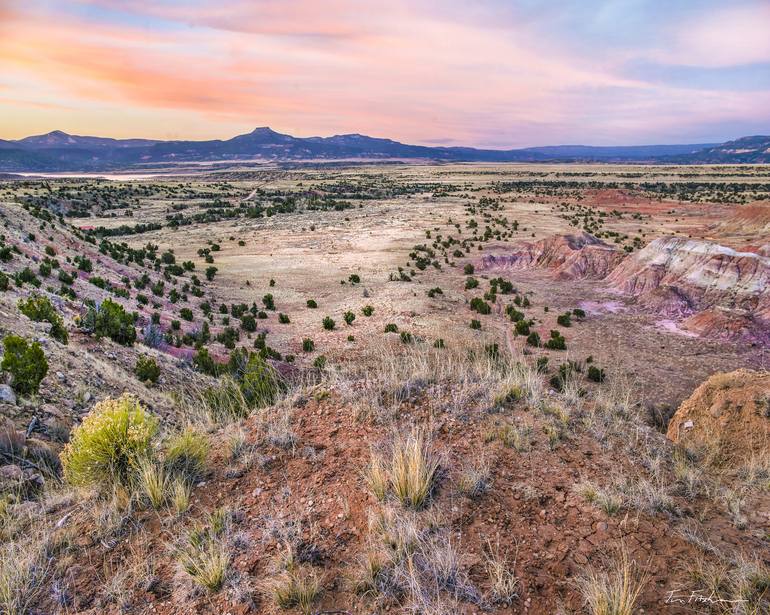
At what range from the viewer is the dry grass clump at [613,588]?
9.84ft

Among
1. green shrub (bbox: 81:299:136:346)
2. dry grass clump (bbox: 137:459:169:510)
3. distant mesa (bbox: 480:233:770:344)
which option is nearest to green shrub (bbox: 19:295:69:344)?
green shrub (bbox: 81:299:136:346)

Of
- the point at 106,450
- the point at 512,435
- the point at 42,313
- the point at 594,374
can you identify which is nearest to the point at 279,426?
the point at 106,450

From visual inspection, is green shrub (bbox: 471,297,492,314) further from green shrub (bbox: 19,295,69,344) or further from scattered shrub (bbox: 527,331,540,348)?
green shrub (bbox: 19,295,69,344)

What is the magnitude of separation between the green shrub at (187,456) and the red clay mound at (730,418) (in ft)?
24.2

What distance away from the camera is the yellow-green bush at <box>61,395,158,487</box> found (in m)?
4.58

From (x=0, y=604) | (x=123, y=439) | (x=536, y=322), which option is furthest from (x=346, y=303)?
(x=0, y=604)

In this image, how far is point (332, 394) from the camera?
6332 millimetres

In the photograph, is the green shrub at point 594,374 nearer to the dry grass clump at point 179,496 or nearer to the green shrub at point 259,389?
the green shrub at point 259,389

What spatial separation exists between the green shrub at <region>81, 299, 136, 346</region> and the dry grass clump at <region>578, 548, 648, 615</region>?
11.9 m

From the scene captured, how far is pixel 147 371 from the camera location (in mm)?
10273

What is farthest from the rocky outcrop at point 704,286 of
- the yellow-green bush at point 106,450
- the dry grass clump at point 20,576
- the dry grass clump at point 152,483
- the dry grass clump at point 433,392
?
the dry grass clump at point 20,576

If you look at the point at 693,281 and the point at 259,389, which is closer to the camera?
the point at 259,389
